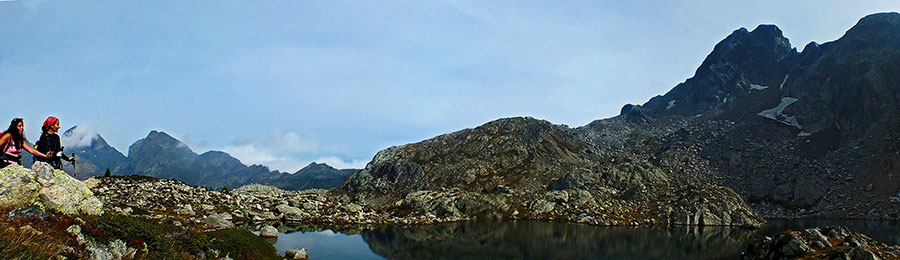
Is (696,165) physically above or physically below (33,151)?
above

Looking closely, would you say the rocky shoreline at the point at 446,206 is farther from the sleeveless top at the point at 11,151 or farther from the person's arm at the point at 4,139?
the person's arm at the point at 4,139

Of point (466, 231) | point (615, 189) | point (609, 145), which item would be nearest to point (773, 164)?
point (609, 145)

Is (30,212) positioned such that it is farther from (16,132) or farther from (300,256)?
(300,256)

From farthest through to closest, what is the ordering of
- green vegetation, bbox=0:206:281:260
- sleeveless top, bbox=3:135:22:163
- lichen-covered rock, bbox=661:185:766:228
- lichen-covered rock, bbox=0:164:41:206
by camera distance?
lichen-covered rock, bbox=661:185:766:228
lichen-covered rock, bbox=0:164:41:206
sleeveless top, bbox=3:135:22:163
green vegetation, bbox=0:206:281:260

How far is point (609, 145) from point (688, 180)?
4788 centimetres

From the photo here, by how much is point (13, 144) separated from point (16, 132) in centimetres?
86

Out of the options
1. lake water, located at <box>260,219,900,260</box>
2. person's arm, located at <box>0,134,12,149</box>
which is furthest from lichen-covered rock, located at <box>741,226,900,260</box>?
person's arm, located at <box>0,134,12,149</box>

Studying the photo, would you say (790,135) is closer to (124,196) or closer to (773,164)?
(773,164)

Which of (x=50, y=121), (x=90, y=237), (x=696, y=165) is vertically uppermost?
(x=696, y=165)

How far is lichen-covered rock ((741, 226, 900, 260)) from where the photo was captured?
3222cm

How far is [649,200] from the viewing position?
120 m

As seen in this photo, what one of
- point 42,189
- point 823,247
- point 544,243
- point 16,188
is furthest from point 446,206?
point 16,188

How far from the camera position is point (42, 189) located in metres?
17.7

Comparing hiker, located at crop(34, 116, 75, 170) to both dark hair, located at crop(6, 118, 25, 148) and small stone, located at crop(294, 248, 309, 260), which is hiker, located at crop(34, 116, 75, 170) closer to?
dark hair, located at crop(6, 118, 25, 148)
